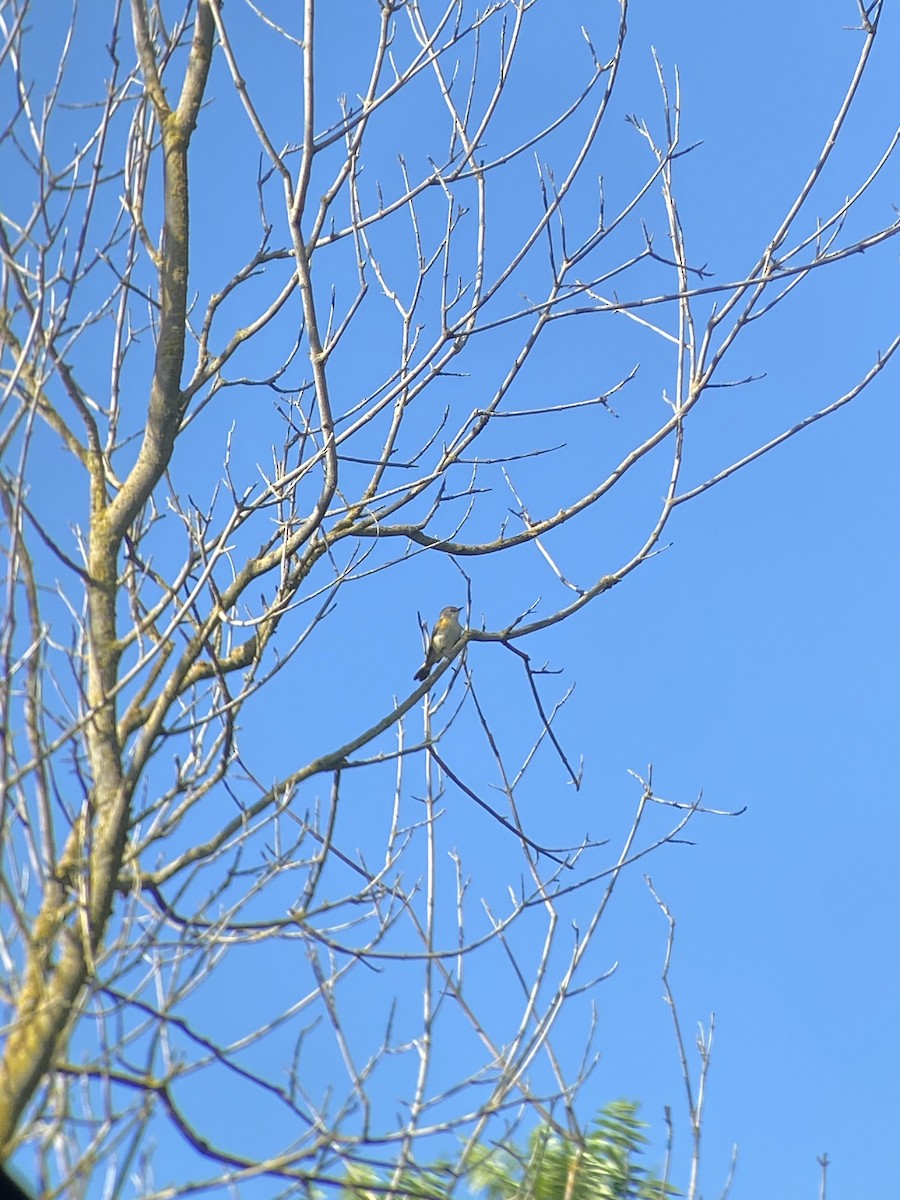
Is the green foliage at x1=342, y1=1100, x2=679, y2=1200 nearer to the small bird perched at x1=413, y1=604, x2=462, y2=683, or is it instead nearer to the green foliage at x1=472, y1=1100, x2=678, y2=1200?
the green foliage at x1=472, y1=1100, x2=678, y2=1200

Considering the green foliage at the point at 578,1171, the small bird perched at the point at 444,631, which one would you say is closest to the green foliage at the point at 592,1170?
the green foliage at the point at 578,1171

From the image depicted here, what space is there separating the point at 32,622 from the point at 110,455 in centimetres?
117

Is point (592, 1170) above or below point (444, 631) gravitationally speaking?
below

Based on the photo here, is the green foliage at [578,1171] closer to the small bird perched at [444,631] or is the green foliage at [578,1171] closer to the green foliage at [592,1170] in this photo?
the green foliage at [592,1170]

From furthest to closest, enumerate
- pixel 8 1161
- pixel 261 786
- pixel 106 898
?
pixel 261 786, pixel 106 898, pixel 8 1161

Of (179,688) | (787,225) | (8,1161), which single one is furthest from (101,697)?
(787,225)

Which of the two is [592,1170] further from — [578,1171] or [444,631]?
[444,631]

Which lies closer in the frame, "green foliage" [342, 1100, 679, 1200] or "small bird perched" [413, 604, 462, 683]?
"green foliage" [342, 1100, 679, 1200]

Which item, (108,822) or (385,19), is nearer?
(108,822)

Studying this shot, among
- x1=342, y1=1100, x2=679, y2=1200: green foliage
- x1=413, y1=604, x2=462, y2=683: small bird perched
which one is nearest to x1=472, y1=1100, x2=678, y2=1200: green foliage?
x1=342, y1=1100, x2=679, y2=1200: green foliage

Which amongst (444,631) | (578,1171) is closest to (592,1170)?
(578,1171)

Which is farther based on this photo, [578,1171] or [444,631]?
[444,631]

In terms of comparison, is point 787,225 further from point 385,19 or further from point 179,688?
point 179,688

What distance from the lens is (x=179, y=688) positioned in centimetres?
320
